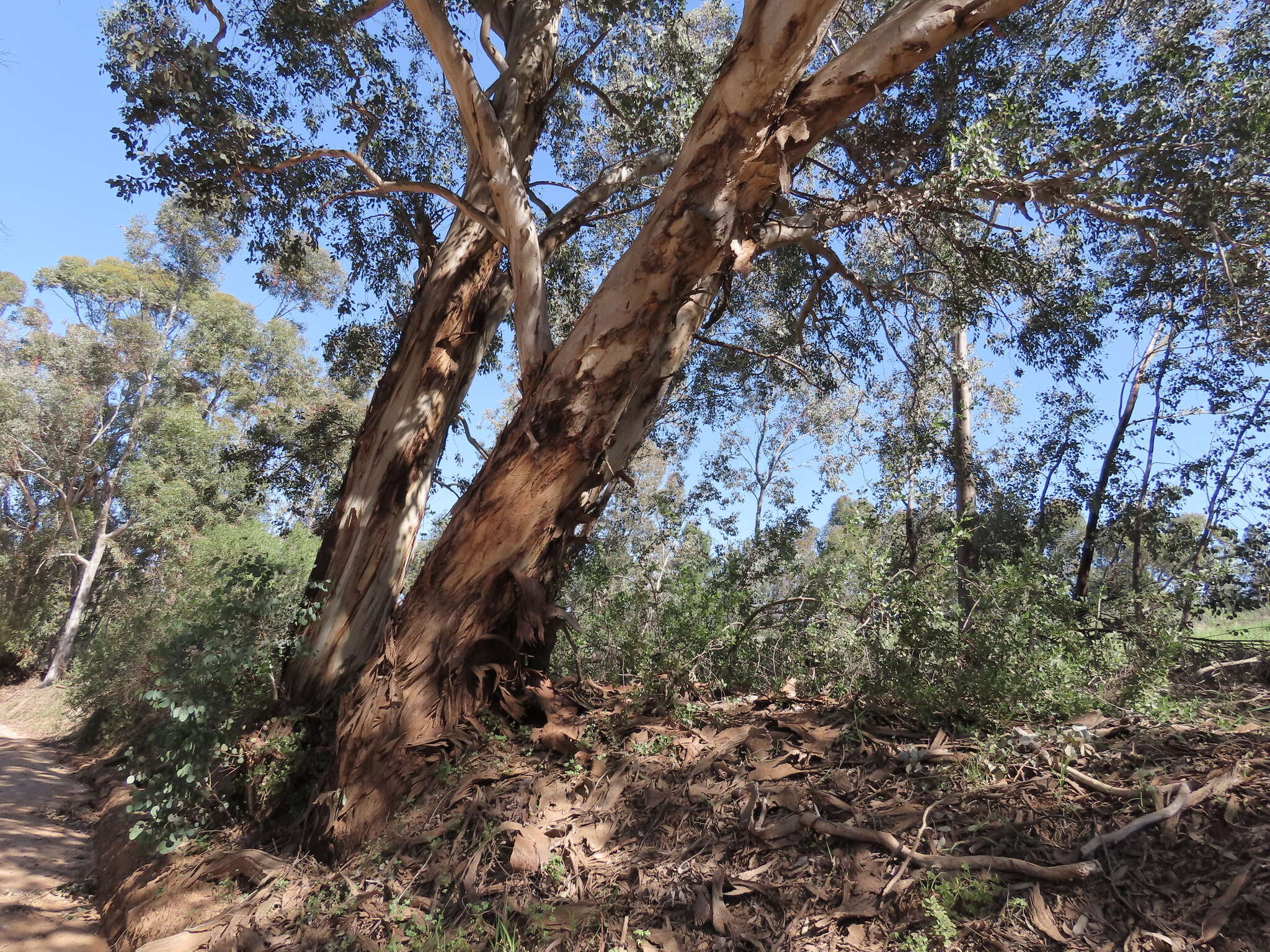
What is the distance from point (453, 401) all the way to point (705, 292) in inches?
107

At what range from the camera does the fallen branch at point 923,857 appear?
85.0 inches

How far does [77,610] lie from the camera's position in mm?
23094

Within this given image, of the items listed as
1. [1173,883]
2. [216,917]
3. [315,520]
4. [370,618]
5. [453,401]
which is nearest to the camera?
[1173,883]

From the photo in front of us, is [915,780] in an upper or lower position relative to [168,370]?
lower

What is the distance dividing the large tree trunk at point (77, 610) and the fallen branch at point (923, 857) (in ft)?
87.8

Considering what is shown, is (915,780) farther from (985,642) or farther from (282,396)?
(282,396)

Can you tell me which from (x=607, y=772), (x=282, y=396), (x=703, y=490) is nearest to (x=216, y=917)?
(x=607, y=772)

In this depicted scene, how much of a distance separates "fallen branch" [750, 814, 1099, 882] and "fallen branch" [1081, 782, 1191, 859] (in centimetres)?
8

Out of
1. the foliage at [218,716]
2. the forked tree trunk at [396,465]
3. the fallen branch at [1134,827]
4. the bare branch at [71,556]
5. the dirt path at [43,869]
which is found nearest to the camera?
the fallen branch at [1134,827]

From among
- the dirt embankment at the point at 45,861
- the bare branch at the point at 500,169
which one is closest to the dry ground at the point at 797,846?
the dirt embankment at the point at 45,861

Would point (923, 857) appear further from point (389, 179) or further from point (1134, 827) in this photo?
point (389, 179)

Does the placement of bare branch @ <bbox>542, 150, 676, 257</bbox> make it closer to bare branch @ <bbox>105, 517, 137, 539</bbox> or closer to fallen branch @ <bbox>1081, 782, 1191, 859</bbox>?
fallen branch @ <bbox>1081, 782, 1191, 859</bbox>

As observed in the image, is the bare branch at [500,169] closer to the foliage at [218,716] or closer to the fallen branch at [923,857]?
the foliage at [218,716]

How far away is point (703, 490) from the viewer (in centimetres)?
1459
